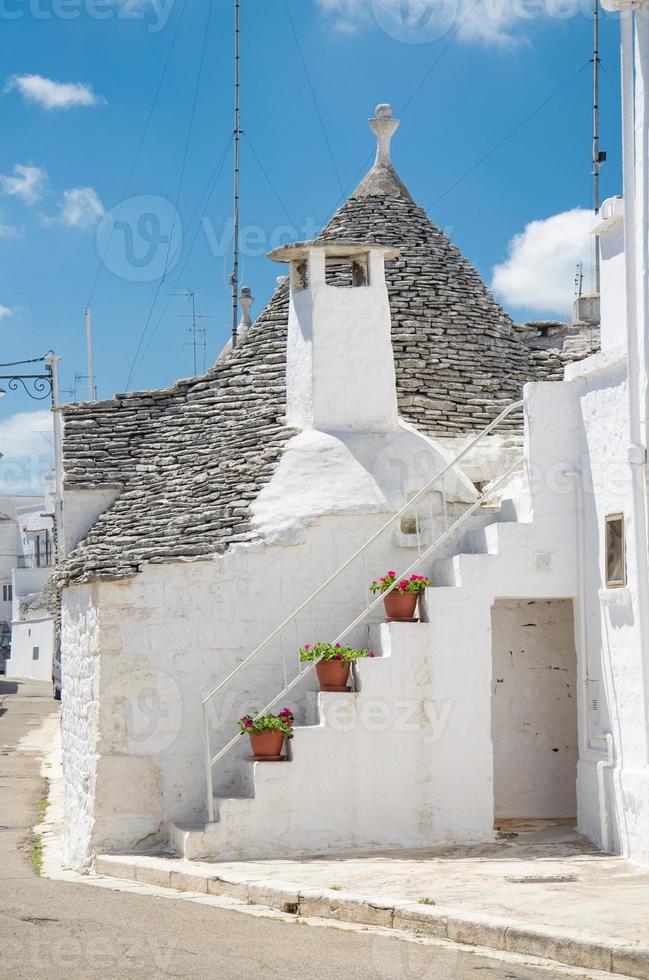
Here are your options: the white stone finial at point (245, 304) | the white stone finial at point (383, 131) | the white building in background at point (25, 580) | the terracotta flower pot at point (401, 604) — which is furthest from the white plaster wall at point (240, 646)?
the white building in background at point (25, 580)

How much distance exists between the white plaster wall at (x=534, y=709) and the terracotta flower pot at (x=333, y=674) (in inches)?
80.6

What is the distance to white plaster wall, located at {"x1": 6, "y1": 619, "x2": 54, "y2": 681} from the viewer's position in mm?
49713

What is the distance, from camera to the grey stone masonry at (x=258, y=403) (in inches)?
520

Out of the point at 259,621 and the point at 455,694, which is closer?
the point at 455,694

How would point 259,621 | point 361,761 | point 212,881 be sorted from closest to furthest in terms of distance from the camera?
point 212,881 → point 361,761 → point 259,621

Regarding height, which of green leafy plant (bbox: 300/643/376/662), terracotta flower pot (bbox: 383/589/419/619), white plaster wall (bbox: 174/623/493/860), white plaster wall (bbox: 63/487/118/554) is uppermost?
white plaster wall (bbox: 63/487/118/554)

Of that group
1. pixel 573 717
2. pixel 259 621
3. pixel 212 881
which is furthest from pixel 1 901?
pixel 573 717

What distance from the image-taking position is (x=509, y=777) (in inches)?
503

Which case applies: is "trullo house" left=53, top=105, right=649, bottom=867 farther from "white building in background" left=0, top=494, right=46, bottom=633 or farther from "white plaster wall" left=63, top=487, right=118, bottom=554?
"white building in background" left=0, top=494, right=46, bottom=633

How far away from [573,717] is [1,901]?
576 centimetres

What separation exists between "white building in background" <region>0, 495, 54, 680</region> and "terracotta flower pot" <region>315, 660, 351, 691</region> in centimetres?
3794

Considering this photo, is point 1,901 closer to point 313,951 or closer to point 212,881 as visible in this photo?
point 212,881

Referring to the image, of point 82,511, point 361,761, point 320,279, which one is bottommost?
point 361,761

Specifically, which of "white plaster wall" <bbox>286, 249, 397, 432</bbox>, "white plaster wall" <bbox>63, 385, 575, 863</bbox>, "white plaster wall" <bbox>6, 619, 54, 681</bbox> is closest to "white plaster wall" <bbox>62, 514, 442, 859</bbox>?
"white plaster wall" <bbox>63, 385, 575, 863</bbox>
